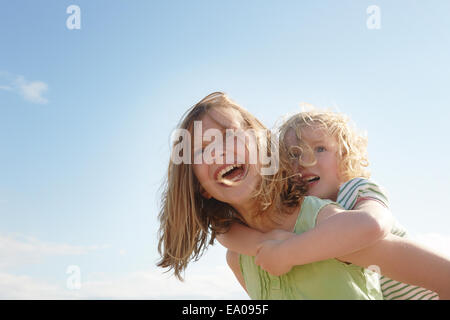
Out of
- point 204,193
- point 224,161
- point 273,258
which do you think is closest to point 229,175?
point 224,161

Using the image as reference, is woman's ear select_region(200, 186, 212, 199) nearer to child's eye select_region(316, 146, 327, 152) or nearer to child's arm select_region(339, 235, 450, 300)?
child's arm select_region(339, 235, 450, 300)

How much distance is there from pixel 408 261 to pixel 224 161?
4.41 ft

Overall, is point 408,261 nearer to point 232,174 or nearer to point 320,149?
point 232,174

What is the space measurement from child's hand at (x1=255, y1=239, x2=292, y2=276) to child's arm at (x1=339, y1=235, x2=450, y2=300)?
1.33 feet

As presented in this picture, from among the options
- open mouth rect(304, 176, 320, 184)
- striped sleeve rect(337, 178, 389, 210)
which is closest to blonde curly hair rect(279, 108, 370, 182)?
open mouth rect(304, 176, 320, 184)

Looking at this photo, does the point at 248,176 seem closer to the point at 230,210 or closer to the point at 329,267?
the point at 230,210

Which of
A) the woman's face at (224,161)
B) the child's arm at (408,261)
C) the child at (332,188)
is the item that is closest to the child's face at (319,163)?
the child at (332,188)

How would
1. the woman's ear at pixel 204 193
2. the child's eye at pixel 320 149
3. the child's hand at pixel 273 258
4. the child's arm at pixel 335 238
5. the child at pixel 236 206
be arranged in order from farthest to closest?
the child's eye at pixel 320 149, the woman's ear at pixel 204 193, the child at pixel 236 206, the child's hand at pixel 273 258, the child's arm at pixel 335 238

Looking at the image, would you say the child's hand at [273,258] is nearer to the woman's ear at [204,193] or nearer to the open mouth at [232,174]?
the open mouth at [232,174]

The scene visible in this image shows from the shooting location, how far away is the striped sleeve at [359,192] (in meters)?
2.82

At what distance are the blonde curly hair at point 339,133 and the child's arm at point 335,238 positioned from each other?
157cm

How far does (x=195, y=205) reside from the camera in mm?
3344

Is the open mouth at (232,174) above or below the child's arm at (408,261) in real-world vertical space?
above
